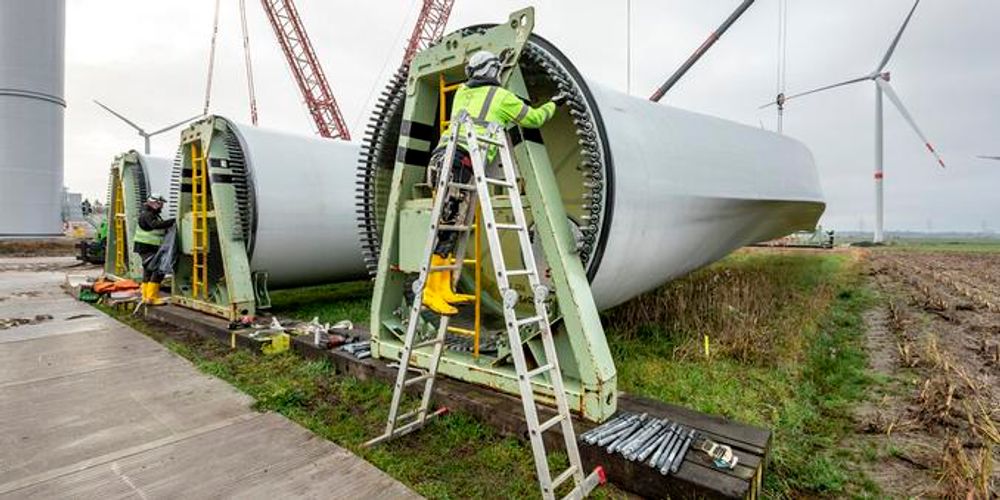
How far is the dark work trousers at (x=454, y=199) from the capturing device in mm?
3347

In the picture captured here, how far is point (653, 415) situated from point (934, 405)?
7.90 ft

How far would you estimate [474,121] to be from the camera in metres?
3.20

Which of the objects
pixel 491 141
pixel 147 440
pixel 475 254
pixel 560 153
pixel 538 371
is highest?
pixel 560 153

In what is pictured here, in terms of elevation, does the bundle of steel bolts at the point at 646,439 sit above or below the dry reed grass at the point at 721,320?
below

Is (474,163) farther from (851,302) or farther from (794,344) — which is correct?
(851,302)

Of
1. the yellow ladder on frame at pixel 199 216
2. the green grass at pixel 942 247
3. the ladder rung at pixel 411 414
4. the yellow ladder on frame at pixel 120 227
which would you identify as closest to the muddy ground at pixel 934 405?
the ladder rung at pixel 411 414

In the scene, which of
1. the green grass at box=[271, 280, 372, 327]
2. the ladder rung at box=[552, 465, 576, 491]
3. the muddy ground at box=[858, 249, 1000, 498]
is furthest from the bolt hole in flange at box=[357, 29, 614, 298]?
the muddy ground at box=[858, 249, 1000, 498]

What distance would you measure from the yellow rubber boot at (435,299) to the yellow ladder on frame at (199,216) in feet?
15.1

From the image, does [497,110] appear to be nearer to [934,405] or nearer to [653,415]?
[653,415]

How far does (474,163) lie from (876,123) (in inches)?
1161

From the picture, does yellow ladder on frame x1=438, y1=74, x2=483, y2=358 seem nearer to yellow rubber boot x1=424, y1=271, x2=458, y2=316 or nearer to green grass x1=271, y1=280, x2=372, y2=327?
yellow rubber boot x1=424, y1=271, x2=458, y2=316

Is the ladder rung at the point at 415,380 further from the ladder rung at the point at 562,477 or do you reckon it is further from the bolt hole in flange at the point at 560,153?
the bolt hole in flange at the point at 560,153

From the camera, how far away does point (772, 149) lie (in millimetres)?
6730

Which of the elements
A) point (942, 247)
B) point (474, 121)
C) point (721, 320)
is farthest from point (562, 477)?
point (942, 247)
